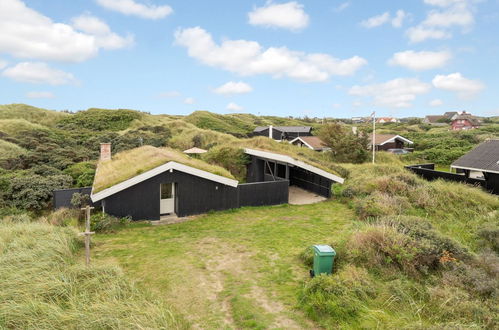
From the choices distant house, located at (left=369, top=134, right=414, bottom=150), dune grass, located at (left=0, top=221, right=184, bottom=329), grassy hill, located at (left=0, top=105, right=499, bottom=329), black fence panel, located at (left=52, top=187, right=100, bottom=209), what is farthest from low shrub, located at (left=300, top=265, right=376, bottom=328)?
distant house, located at (left=369, top=134, right=414, bottom=150)

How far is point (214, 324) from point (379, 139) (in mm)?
36120

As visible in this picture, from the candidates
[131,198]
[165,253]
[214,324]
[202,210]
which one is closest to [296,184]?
[202,210]

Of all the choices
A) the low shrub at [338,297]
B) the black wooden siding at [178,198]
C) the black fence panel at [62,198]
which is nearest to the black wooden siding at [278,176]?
the black wooden siding at [178,198]

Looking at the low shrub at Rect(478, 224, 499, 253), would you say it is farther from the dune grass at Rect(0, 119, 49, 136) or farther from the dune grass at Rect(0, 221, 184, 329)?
the dune grass at Rect(0, 119, 49, 136)

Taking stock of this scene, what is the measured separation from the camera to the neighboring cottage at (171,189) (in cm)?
1183

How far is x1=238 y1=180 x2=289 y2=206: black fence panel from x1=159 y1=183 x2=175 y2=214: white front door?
121 inches

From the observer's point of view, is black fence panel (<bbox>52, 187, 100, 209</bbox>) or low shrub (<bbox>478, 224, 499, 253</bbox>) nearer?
low shrub (<bbox>478, 224, 499, 253</bbox>)

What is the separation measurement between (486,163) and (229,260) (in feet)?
52.9

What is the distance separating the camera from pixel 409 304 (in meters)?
6.03

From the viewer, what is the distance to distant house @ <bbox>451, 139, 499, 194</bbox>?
640 inches

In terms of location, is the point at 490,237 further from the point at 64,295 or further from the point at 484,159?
the point at 64,295

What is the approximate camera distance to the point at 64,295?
5.79 metres

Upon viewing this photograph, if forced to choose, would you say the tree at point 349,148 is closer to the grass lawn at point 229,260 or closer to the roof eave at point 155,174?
the grass lawn at point 229,260

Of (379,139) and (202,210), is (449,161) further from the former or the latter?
(202,210)
